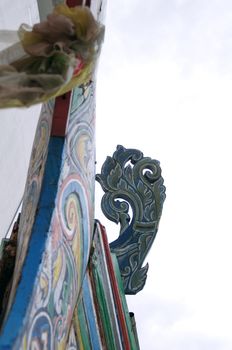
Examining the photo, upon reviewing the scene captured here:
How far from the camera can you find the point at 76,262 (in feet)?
8.46

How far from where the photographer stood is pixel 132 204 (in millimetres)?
4629

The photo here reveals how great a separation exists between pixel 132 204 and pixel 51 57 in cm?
292

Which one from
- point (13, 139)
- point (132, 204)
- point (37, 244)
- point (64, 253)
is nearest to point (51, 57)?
point (37, 244)

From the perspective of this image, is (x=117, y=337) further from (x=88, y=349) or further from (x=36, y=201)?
(x=36, y=201)

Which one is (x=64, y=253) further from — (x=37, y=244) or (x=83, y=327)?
(x=83, y=327)

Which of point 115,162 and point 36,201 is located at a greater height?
point 115,162

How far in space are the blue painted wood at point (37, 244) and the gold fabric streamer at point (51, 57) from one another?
63cm

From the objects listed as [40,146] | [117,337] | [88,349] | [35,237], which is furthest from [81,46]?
[117,337]

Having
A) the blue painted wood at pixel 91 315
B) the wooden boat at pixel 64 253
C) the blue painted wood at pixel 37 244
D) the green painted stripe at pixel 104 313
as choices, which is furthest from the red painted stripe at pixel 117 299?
the blue painted wood at pixel 37 244

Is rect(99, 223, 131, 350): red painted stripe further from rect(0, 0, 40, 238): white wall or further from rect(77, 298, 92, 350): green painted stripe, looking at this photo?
rect(0, 0, 40, 238): white wall

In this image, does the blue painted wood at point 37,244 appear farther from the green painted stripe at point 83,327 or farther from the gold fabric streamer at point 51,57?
the green painted stripe at point 83,327

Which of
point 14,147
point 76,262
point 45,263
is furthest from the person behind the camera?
point 14,147

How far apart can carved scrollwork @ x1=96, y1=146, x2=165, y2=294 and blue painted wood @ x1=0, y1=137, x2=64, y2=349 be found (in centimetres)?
181

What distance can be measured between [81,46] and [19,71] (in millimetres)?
204
